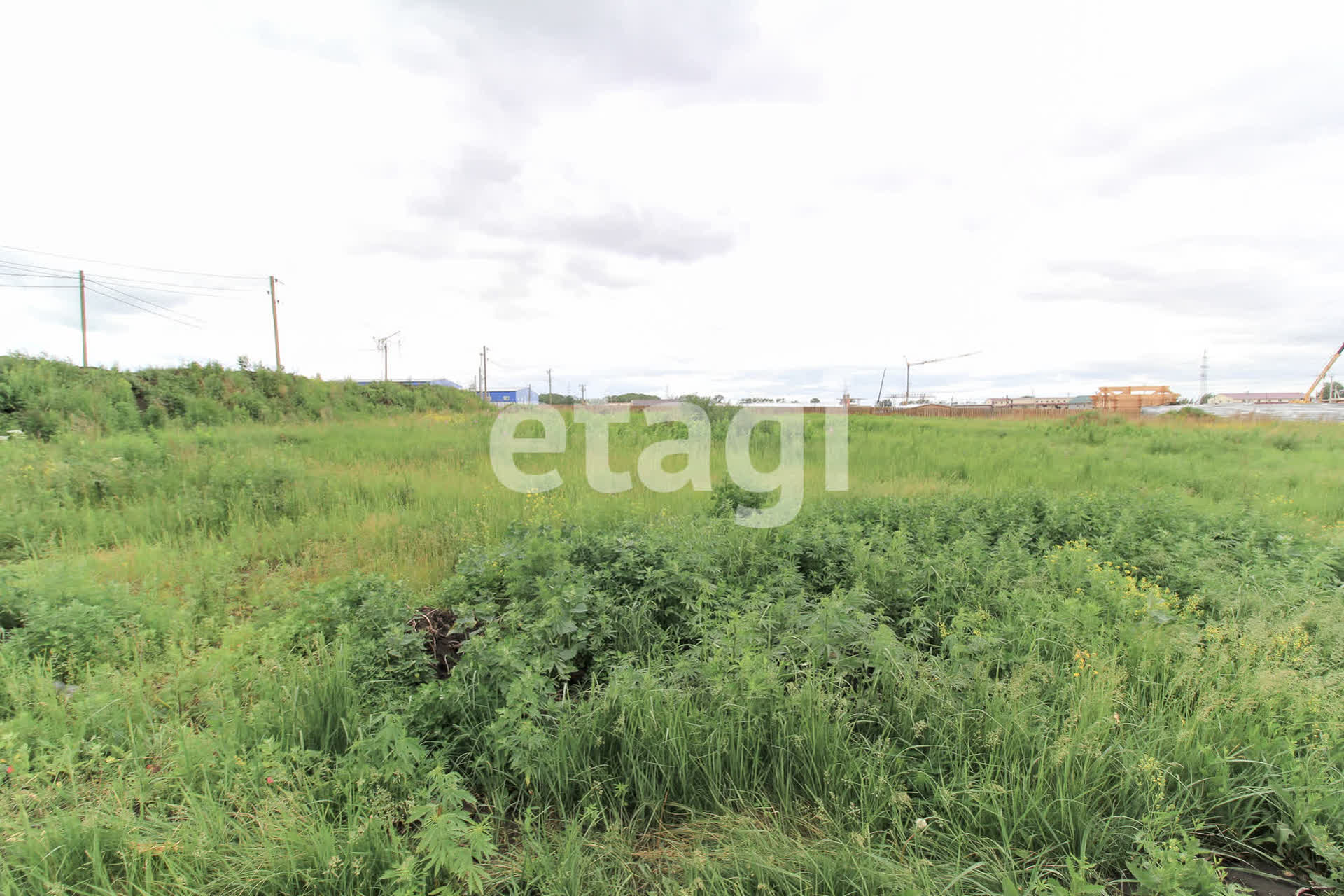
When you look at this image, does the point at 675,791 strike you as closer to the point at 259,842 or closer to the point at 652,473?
the point at 259,842

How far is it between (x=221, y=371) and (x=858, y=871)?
1920 centimetres

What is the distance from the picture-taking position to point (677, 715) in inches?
83.0

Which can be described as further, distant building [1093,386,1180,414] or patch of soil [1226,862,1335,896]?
distant building [1093,386,1180,414]

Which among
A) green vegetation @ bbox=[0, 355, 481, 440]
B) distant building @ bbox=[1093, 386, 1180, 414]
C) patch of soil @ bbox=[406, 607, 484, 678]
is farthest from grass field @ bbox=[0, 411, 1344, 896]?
distant building @ bbox=[1093, 386, 1180, 414]

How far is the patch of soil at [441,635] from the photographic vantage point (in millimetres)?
2723

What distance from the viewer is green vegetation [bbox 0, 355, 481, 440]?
31.3 ft

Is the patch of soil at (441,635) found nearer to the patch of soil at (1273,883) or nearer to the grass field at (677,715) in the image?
the grass field at (677,715)

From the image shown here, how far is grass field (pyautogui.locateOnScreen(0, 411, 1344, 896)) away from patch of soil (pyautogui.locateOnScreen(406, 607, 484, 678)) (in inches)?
0.9

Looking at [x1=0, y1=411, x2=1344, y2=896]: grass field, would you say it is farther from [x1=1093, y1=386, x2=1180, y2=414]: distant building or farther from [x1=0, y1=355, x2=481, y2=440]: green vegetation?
[x1=1093, y1=386, x2=1180, y2=414]: distant building

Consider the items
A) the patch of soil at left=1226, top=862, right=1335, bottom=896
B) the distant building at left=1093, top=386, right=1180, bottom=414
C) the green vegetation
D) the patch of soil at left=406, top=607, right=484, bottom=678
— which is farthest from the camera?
the distant building at left=1093, top=386, right=1180, bottom=414

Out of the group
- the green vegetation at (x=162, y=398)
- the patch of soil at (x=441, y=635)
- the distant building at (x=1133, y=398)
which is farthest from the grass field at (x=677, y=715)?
the distant building at (x=1133, y=398)

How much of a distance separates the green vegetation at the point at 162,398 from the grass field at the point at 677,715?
829cm

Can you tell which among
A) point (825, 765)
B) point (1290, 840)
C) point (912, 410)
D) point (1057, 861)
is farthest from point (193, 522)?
point (912, 410)

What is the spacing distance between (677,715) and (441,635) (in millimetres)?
1605
